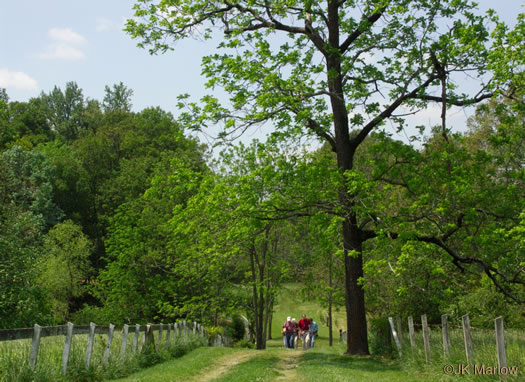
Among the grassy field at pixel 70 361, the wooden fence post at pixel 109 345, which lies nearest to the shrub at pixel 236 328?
the grassy field at pixel 70 361

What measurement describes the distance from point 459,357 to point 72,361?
27.8ft

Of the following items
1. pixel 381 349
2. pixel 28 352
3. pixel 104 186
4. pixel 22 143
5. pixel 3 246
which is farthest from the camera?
pixel 22 143

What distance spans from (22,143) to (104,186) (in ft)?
52.6

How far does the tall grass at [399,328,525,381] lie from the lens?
32.0 feet

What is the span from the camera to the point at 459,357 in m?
11.4

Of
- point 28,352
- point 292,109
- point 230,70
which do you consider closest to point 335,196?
point 292,109

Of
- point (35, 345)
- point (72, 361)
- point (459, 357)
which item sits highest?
point (35, 345)

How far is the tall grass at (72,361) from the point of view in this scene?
9203mm

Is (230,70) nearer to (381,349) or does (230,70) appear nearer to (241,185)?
(241,185)

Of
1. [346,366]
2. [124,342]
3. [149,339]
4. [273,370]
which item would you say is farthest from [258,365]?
[124,342]

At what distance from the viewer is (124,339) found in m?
14.4

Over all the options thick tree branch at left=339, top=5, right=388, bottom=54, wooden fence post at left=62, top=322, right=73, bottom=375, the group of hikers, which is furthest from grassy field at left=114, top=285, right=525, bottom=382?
thick tree branch at left=339, top=5, right=388, bottom=54

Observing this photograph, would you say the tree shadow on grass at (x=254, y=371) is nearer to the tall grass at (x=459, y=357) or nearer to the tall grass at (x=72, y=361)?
the tall grass at (x=72, y=361)

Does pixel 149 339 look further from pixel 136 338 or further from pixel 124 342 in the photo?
pixel 124 342
